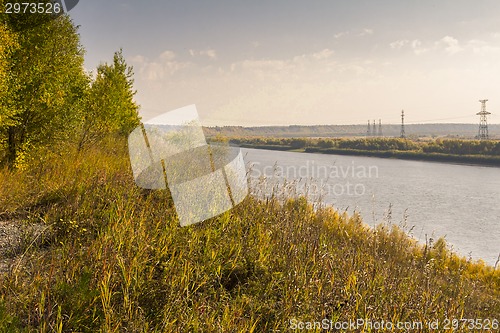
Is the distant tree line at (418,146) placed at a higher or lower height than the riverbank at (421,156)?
higher

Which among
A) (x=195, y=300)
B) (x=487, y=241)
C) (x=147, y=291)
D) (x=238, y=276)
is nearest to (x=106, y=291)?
(x=147, y=291)

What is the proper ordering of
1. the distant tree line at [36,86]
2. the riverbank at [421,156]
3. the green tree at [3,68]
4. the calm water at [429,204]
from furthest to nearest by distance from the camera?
the riverbank at [421,156] → the calm water at [429,204] → the distant tree line at [36,86] → the green tree at [3,68]

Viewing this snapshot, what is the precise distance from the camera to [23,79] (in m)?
8.20

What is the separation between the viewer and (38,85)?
859 cm

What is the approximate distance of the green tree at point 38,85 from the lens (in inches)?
323

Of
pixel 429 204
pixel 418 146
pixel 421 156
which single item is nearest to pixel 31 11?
pixel 429 204

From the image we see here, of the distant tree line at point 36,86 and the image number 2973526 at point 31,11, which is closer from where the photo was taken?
the distant tree line at point 36,86

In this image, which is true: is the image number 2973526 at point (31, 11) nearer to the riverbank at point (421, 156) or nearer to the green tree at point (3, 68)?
the green tree at point (3, 68)

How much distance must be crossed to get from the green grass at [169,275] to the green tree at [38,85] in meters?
3.29

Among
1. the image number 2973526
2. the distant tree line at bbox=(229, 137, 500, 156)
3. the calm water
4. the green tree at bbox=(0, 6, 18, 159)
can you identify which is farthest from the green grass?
the distant tree line at bbox=(229, 137, 500, 156)

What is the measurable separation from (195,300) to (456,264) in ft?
36.7

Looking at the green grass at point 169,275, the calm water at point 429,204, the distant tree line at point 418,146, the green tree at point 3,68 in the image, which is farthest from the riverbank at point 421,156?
the green tree at point 3,68

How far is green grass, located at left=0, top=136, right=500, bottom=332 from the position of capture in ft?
9.61

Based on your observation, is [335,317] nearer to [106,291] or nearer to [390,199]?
[106,291]
